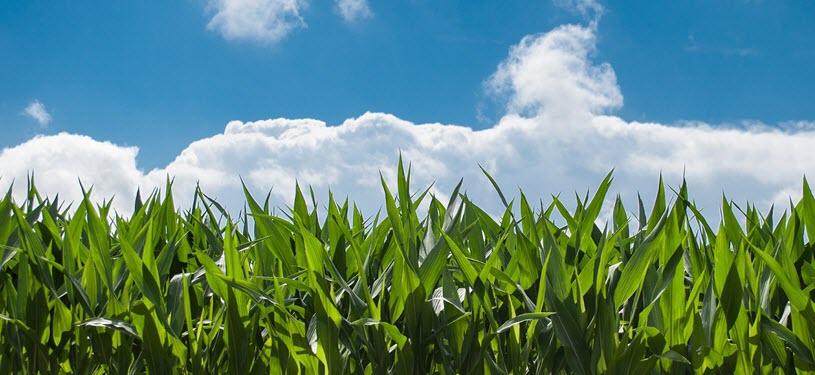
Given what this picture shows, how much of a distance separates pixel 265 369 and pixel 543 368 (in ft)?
1.86

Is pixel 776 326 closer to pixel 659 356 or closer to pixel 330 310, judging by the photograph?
pixel 659 356

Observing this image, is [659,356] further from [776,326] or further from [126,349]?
[126,349]

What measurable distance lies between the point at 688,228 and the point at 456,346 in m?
0.53

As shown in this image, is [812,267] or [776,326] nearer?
[776,326]

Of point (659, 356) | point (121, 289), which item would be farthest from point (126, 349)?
point (659, 356)

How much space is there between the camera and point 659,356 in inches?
45.4

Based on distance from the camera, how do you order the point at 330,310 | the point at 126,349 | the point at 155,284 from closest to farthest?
the point at 330,310 < the point at 155,284 < the point at 126,349

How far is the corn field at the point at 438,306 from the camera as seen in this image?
1214mm

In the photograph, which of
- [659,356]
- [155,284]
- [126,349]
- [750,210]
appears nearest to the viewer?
[659,356]

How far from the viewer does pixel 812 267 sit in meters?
1.36

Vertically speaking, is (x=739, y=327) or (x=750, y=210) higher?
(x=750, y=210)

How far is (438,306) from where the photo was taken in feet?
4.33

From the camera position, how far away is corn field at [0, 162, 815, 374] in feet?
3.98

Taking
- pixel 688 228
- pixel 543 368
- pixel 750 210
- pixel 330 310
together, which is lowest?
pixel 543 368
